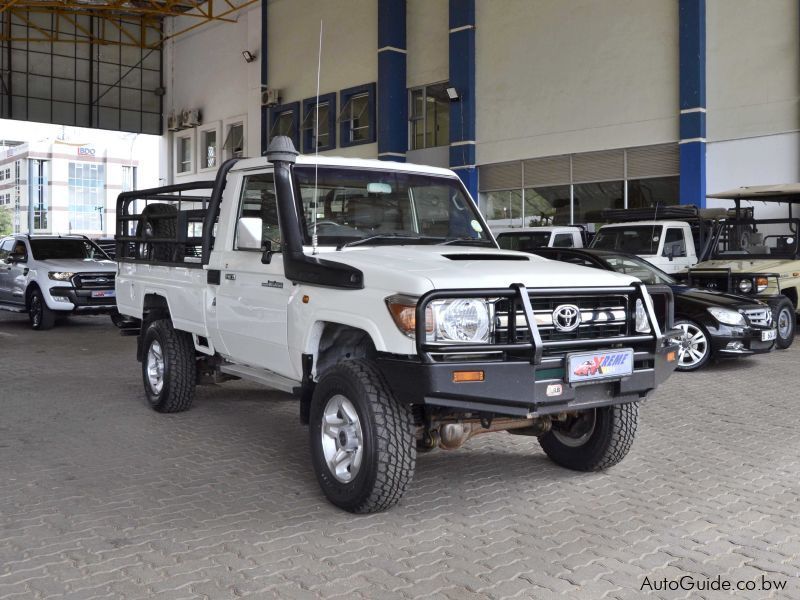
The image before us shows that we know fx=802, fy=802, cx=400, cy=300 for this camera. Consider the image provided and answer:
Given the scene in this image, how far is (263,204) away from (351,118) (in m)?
21.8

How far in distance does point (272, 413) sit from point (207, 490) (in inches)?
95.4

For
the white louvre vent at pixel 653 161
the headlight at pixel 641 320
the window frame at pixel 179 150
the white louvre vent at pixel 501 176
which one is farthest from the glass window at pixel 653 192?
the window frame at pixel 179 150

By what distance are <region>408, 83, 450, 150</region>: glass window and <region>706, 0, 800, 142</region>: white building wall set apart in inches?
325

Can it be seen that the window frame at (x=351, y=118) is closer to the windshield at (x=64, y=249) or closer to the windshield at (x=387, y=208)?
the windshield at (x=64, y=249)

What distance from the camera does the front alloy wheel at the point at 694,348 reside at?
32.4 ft

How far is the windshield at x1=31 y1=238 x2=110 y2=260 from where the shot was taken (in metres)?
15.7

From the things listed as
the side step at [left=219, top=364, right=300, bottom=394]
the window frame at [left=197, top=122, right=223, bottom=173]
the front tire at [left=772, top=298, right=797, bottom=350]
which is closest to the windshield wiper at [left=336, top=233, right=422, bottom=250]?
the side step at [left=219, top=364, right=300, bottom=394]

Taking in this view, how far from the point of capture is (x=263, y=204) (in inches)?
222

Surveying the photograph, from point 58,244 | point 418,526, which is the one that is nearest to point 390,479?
point 418,526

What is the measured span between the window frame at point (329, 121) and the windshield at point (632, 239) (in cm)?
1406

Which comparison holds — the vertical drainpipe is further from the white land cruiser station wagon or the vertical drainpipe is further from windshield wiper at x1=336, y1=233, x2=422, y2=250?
windshield wiper at x1=336, y1=233, x2=422, y2=250

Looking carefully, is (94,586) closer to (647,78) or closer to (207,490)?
(207,490)

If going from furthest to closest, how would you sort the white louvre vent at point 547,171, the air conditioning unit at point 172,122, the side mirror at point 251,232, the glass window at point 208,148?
the air conditioning unit at point 172,122 → the glass window at point 208,148 → the white louvre vent at point 547,171 → the side mirror at point 251,232

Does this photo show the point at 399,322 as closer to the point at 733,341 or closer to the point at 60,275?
the point at 733,341
